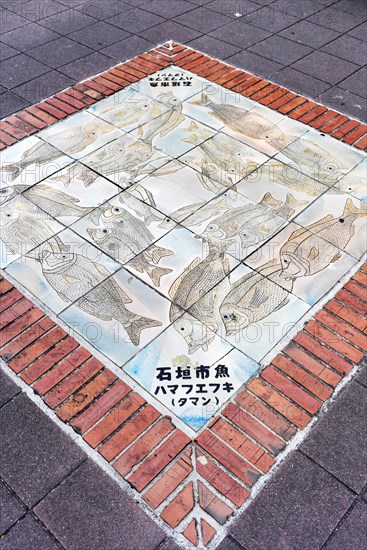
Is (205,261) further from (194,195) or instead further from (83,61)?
(83,61)

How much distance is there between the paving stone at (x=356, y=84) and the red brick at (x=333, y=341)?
10.7 ft

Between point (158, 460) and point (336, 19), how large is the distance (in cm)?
645

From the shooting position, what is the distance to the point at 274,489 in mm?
2613

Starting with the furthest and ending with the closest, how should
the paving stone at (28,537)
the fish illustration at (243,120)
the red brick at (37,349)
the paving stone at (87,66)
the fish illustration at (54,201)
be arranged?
the paving stone at (87,66)
the fish illustration at (243,120)
the fish illustration at (54,201)
the red brick at (37,349)
the paving stone at (28,537)

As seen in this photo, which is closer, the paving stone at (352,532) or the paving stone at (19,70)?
the paving stone at (352,532)

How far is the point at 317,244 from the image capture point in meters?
3.82

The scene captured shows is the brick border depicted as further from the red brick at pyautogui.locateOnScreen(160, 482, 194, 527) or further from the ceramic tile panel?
the ceramic tile panel

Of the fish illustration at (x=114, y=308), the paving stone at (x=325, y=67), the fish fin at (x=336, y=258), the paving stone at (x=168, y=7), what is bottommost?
the fish illustration at (x=114, y=308)

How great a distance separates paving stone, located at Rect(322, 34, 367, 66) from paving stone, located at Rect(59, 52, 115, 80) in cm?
272

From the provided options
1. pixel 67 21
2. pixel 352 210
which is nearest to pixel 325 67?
pixel 352 210

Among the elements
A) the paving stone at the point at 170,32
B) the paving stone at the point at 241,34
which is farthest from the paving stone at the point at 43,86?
the paving stone at the point at 241,34

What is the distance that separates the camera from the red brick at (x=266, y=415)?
2.83 metres

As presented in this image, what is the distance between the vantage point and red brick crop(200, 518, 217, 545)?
2.44 metres

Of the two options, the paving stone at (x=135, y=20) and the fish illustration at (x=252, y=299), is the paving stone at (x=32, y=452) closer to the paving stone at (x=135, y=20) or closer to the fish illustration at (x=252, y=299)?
the fish illustration at (x=252, y=299)
